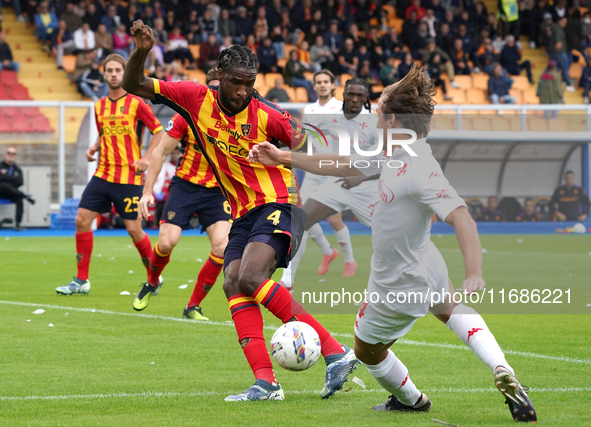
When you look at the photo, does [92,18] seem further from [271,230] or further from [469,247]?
[469,247]

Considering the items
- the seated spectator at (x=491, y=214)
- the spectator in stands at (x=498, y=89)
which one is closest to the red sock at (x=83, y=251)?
the seated spectator at (x=491, y=214)

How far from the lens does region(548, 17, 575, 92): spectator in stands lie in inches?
1031

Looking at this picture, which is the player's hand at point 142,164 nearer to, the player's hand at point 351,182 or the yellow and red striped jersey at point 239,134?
the player's hand at point 351,182

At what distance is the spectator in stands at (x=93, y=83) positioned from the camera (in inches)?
825

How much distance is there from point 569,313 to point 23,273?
694 centimetres

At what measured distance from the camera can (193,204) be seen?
24.6ft

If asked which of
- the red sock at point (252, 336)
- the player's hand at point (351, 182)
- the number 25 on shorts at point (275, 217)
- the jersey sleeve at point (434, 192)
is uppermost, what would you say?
the jersey sleeve at point (434, 192)

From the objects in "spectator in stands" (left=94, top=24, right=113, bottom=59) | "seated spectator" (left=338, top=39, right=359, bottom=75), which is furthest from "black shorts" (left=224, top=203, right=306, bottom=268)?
"seated spectator" (left=338, top=39, right=359, bottom=75)

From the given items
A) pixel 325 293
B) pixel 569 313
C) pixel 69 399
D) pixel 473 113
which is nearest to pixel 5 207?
pixel 473 113

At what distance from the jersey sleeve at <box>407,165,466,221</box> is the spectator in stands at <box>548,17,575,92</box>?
78.8 feet

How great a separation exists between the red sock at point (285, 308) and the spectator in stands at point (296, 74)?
1830cm

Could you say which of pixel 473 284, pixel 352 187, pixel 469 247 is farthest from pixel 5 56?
pixel 473 284

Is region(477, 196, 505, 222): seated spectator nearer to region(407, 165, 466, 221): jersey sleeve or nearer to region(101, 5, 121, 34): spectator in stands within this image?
region(407, 165, 466, 221): jersey sleeve

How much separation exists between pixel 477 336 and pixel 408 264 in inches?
18.7
